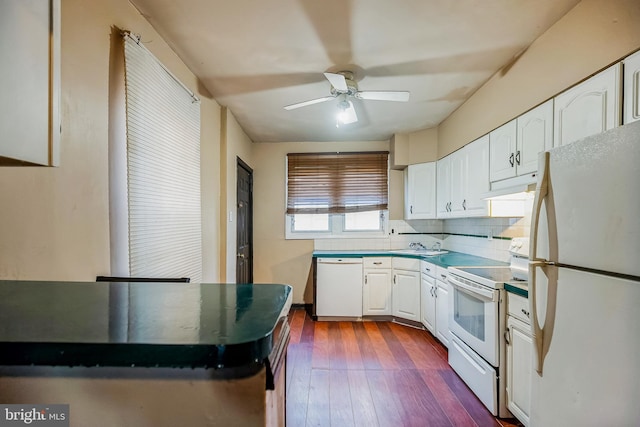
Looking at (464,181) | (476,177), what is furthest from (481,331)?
(464,181)

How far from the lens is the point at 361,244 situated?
3.98 metres

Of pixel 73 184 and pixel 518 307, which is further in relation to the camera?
pixel 518 307

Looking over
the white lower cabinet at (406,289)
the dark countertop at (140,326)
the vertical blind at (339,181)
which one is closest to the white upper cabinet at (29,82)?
the dark countertop at (140,326)

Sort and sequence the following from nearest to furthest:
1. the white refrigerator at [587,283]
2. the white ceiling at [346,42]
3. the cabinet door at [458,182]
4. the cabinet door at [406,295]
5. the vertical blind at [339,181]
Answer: the white refrigerator at [587,283] < the white ceiling at [346,42] < the cabinet door at [458,182] < the cabinet door at [406,295] < the vertical blind at [339,181]

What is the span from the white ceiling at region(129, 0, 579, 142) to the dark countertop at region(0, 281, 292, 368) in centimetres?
157

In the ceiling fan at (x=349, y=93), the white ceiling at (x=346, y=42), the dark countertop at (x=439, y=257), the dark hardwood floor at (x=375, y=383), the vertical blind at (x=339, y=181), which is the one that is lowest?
the dark hardwood floor at (x=375, y=383)

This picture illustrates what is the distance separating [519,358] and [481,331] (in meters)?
0.30

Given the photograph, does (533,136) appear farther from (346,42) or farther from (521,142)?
(346,42)

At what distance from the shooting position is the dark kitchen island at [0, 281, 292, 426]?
45 centimetres

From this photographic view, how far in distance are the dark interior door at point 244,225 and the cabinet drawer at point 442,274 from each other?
7.40ft

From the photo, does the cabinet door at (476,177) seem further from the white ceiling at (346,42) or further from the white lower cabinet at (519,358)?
the white lower cabinet at (519,358)

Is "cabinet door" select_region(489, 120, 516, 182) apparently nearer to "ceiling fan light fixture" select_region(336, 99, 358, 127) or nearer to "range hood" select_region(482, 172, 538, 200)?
"range hood" select_region(482, 172, 538, 200)

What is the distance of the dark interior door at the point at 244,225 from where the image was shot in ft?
11.3

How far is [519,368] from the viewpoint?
169cm
